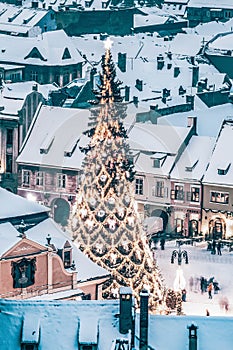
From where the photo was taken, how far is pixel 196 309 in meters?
55.7

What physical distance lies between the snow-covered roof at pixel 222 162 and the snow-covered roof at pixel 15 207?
2193cm

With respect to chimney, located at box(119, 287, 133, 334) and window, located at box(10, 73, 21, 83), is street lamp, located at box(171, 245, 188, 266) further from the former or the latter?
window, located at box(10, 73, 21, 83)

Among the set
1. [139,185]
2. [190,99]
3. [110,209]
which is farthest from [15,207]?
[190,99]

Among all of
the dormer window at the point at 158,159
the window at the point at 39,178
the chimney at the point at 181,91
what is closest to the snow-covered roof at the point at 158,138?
the dormer window at the point at 158,159

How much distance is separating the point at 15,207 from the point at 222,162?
2347 centimetres

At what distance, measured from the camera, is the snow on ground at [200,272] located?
56188mm

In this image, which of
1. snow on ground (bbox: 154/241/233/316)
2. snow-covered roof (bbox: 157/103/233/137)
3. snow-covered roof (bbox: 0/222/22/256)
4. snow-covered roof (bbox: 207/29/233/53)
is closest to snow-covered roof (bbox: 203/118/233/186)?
snow-covered roof (bbox: 157/103/233/137)

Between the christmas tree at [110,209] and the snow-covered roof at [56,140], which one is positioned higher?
the christmas tree at [110,209]

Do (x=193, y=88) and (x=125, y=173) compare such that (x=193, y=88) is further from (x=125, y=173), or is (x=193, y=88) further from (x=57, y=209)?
(x=125, y=173)

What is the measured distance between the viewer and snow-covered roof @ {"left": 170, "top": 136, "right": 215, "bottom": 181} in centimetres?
7231

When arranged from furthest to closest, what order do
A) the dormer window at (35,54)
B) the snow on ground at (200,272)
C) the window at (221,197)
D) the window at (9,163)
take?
the dormer window at (35,54)
the window at (9,163)
the window at (221,197)
the snow on ground at (200,272)

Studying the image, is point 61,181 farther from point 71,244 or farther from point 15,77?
point 15,77

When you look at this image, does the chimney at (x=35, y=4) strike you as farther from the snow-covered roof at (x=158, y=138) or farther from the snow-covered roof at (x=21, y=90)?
the snow-covered roof at (x=158, y=138)

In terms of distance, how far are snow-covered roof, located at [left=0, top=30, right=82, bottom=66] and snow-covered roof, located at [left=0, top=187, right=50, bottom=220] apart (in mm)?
54197
